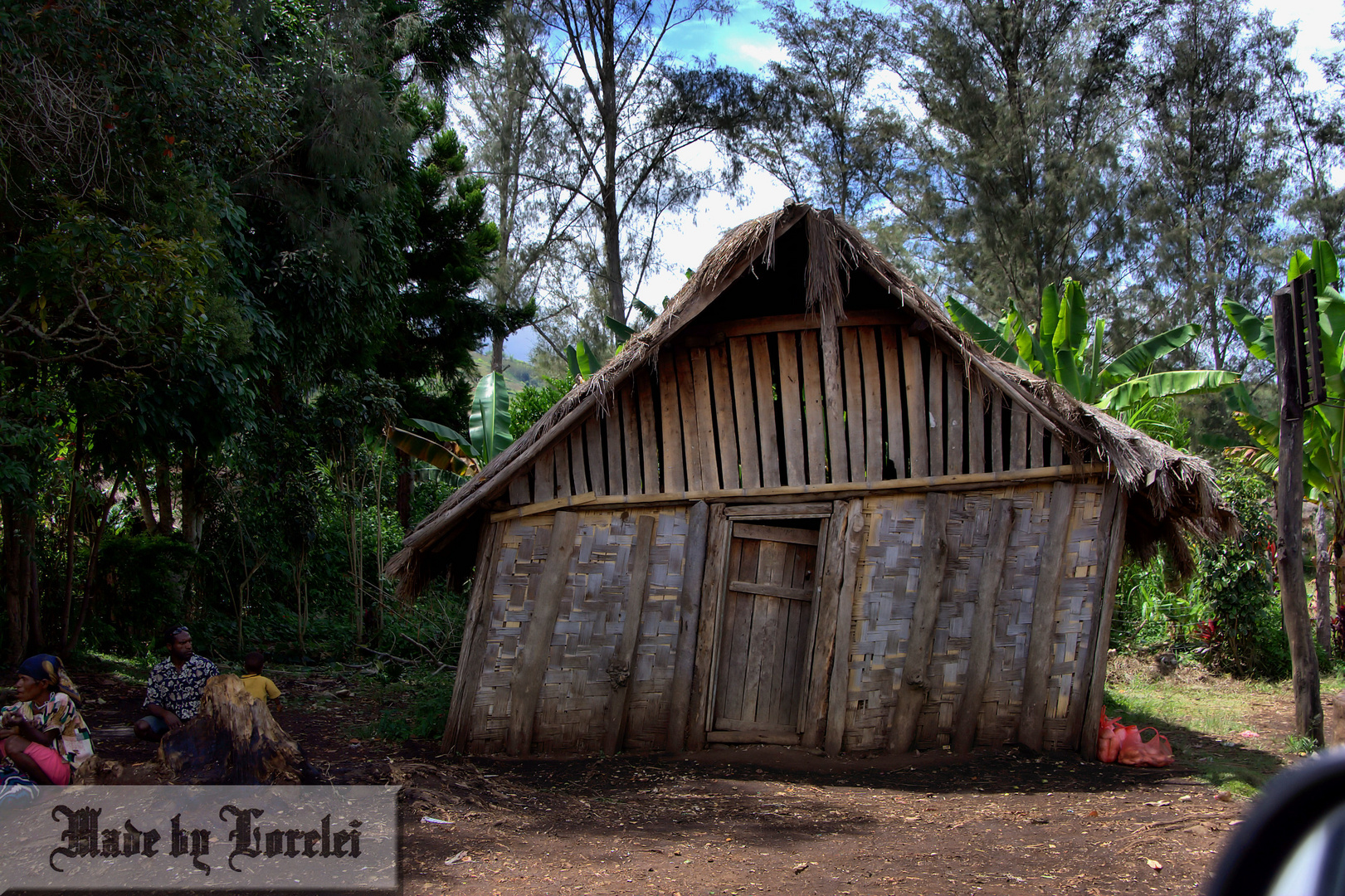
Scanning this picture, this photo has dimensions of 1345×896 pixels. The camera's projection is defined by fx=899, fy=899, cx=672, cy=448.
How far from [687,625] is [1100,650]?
3.41 meters

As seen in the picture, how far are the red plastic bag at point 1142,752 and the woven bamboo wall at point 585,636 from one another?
3765mm

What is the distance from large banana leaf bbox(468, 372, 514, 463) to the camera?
40.9 feet

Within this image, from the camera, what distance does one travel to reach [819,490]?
7758mm

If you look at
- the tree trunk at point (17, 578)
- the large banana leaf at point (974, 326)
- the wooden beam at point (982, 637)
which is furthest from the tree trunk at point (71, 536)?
the large banana leaf at point (974, 326)

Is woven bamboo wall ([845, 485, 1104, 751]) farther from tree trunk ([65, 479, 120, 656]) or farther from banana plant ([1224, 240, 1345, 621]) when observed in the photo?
tree trunk ([65, 479, 120, 656])

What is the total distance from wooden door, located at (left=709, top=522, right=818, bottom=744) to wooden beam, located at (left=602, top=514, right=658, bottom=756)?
2.47 ft

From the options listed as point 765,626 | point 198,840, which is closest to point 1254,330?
point 765,626

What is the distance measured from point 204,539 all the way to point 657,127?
17692mm

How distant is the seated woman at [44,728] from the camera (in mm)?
5219

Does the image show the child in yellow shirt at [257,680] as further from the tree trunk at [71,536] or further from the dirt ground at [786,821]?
the tree trunk at [71,536]

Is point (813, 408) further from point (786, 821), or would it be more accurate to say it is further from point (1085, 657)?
point (786, 821)

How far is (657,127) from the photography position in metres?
25.6

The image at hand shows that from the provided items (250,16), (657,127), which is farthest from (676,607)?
(657,127)
